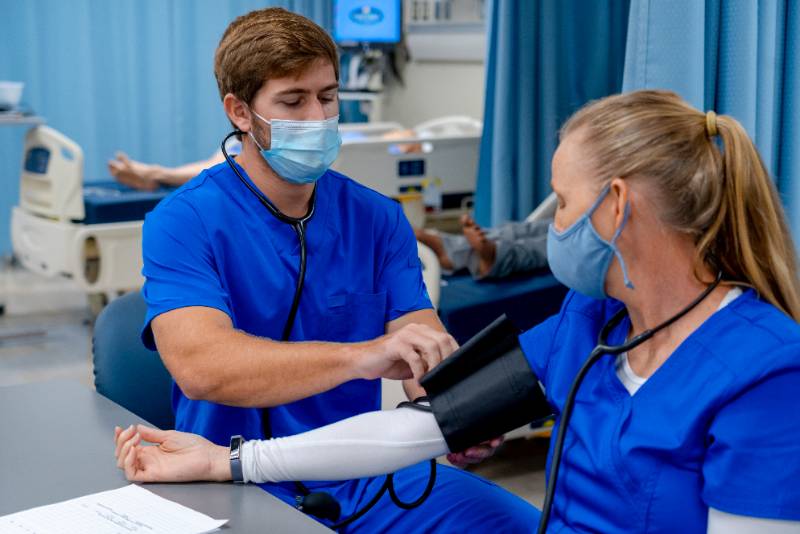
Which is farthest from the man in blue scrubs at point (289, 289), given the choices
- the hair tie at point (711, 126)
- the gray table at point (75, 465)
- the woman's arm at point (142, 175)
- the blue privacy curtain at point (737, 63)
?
the woman's arm at point (142, 175)

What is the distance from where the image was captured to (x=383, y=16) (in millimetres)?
5879

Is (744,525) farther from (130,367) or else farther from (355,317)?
(130,367)

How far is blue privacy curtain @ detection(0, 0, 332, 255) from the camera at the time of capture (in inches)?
225

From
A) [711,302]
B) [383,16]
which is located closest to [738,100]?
[711,302]

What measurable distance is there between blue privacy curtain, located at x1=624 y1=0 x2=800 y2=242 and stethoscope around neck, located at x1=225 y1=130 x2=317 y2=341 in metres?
0.78

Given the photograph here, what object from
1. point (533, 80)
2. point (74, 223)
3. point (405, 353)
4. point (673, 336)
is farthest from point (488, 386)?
point (74, 223)

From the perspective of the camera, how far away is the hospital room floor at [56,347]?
9.61ft

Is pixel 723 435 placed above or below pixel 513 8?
below

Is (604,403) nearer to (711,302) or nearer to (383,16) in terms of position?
(711,302)

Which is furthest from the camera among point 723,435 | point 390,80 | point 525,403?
point 390,80

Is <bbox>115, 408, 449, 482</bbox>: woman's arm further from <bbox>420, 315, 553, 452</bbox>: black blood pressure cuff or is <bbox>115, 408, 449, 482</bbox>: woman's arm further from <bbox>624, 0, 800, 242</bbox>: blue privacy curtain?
<bbox>624, 0, 800, 242</bbox>: blue privacy curtain

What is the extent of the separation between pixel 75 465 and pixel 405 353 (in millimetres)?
451

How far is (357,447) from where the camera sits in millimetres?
1316

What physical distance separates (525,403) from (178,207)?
0.64 metres
